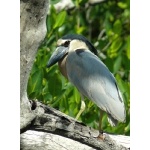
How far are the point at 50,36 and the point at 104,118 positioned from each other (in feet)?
0.93

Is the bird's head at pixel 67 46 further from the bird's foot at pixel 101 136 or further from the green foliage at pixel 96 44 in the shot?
the bird's foot at pixel 101 136

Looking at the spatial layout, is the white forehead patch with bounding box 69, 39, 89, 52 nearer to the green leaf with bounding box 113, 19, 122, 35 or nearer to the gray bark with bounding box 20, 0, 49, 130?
the gray bark with bounding box 20, 0, 49, 130

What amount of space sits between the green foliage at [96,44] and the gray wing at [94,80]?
5 centimetres

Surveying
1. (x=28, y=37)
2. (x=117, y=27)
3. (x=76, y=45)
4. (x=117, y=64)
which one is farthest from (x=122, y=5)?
(x=28, y=37)

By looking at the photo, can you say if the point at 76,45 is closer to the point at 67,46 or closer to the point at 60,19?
the point at 67,46

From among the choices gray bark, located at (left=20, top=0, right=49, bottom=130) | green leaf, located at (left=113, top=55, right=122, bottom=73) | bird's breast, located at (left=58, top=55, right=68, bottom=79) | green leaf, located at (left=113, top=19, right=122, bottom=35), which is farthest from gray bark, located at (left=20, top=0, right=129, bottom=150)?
green leaf, located at (left=113, top=19, right=122, bottom=35)

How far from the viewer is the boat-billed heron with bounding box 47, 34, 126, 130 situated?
75.6 inches

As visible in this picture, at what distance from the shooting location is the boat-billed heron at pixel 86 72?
1921 millimetres

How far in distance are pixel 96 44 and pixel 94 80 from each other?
33cm

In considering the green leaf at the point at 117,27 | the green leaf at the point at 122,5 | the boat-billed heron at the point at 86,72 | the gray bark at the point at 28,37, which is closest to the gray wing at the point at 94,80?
the boat-billed heron at the point at 86,72

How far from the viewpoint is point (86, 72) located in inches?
76.0
